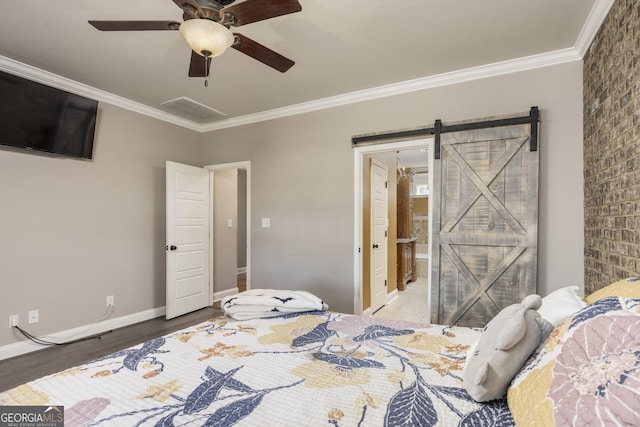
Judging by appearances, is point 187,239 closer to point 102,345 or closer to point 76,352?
point 102,345

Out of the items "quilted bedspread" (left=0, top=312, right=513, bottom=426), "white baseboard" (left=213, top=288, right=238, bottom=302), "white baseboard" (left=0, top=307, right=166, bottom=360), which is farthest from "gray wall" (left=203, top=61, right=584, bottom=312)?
"quilted bedspread" (left=0, top=312, right=513, bottom=426)

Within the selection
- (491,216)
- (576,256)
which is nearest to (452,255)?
(491,216)

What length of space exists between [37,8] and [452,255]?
12.6 feet

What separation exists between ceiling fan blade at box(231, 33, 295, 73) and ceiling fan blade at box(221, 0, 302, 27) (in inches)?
6.0

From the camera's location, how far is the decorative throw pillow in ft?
3.39

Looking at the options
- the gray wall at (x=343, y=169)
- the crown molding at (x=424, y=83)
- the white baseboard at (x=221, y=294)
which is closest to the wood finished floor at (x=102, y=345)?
the white baseboard at (x=221, y=294)

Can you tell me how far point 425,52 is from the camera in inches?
106

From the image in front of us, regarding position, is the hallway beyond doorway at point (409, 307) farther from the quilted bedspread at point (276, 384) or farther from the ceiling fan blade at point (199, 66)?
the ceiling fan blade at point (199, 66)

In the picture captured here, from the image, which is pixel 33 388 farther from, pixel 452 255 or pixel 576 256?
pixel 576 256

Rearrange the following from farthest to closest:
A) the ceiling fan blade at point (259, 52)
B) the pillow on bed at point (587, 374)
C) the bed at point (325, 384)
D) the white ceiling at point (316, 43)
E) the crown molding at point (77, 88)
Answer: the crown molding at point (77, 88) < the white ceiling at point (316, 43) < the ceiling fan blade at point (259, 52) < the bed at point (325, 384) < the pillow on bed at point (587, 374)

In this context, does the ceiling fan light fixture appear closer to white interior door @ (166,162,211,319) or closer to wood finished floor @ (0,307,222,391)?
white interior door @ (166,162,211,319)

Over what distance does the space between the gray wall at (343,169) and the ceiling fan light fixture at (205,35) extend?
2.11 meters

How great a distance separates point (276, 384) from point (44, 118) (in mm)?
3444

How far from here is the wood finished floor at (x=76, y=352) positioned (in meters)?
2.57
